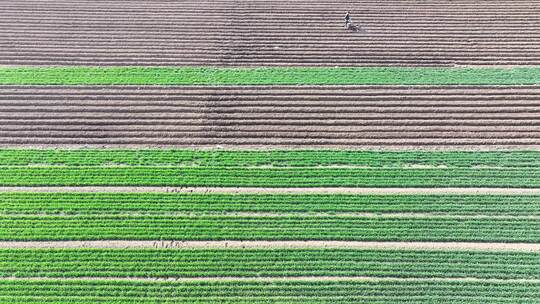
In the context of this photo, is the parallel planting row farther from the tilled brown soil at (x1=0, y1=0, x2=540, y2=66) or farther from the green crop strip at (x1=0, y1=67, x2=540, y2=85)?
the tilled brown soil at (x1=0, y1=0, x2=540, y2=66)

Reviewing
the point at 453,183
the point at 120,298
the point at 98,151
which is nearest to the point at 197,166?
the point at 98,151

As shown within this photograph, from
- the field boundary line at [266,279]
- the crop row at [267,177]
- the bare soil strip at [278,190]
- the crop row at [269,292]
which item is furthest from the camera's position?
the crop row at [267,177]

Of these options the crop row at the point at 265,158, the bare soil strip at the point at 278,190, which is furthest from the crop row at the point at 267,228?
the crop row at the point at 265,158

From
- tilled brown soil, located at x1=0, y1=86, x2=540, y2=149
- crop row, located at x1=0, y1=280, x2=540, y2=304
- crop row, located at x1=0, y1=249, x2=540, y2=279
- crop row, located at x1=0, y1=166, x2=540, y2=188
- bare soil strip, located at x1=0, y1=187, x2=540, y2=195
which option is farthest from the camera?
tilled brown soil, located at x1=0, y1=86, x2=540, y2=149

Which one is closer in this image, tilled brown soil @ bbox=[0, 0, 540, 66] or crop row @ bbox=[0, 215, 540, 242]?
crop row @ bbox=[0, 215, 540, 242]

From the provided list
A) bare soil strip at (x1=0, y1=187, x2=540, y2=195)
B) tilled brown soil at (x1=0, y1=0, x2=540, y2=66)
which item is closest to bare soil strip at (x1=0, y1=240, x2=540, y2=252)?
bare soil strip at (x1=0, y1=187, x2=540, y2=195)

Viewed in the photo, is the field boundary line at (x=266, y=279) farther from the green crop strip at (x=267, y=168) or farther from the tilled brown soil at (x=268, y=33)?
the tilled brown soil at (x=268, y=33)
